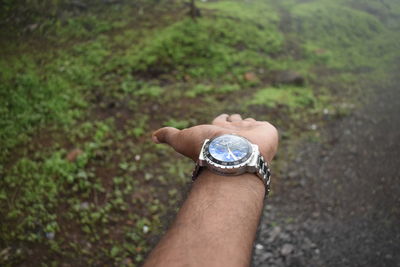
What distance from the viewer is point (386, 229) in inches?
210

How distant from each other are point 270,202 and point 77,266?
3.59 metres

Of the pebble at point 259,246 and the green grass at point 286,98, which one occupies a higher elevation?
the green grass at point 286,98

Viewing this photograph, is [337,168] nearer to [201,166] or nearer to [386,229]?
[386,229]

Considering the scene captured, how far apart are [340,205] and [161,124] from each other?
168 inches

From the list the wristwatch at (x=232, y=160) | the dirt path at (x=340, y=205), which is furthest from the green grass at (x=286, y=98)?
the wristwatch at (x=232, y=160)

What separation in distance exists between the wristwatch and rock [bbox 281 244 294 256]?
2831mm

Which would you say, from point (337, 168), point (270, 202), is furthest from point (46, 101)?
point (337, 168)

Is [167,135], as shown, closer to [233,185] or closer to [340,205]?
[233,185]

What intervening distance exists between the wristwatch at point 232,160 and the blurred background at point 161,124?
2.88 m

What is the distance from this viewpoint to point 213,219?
2.11 m

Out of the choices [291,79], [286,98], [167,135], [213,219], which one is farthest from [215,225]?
[291,79]

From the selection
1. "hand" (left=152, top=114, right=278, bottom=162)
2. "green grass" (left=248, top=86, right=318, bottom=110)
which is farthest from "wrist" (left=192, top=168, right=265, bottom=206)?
"green grass" (left=248, top=86, right=318, bottom=110)

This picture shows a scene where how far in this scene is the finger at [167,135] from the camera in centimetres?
303

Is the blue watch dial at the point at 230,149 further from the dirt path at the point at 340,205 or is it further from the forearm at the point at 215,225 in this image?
the dirt path at the point at 340,205
